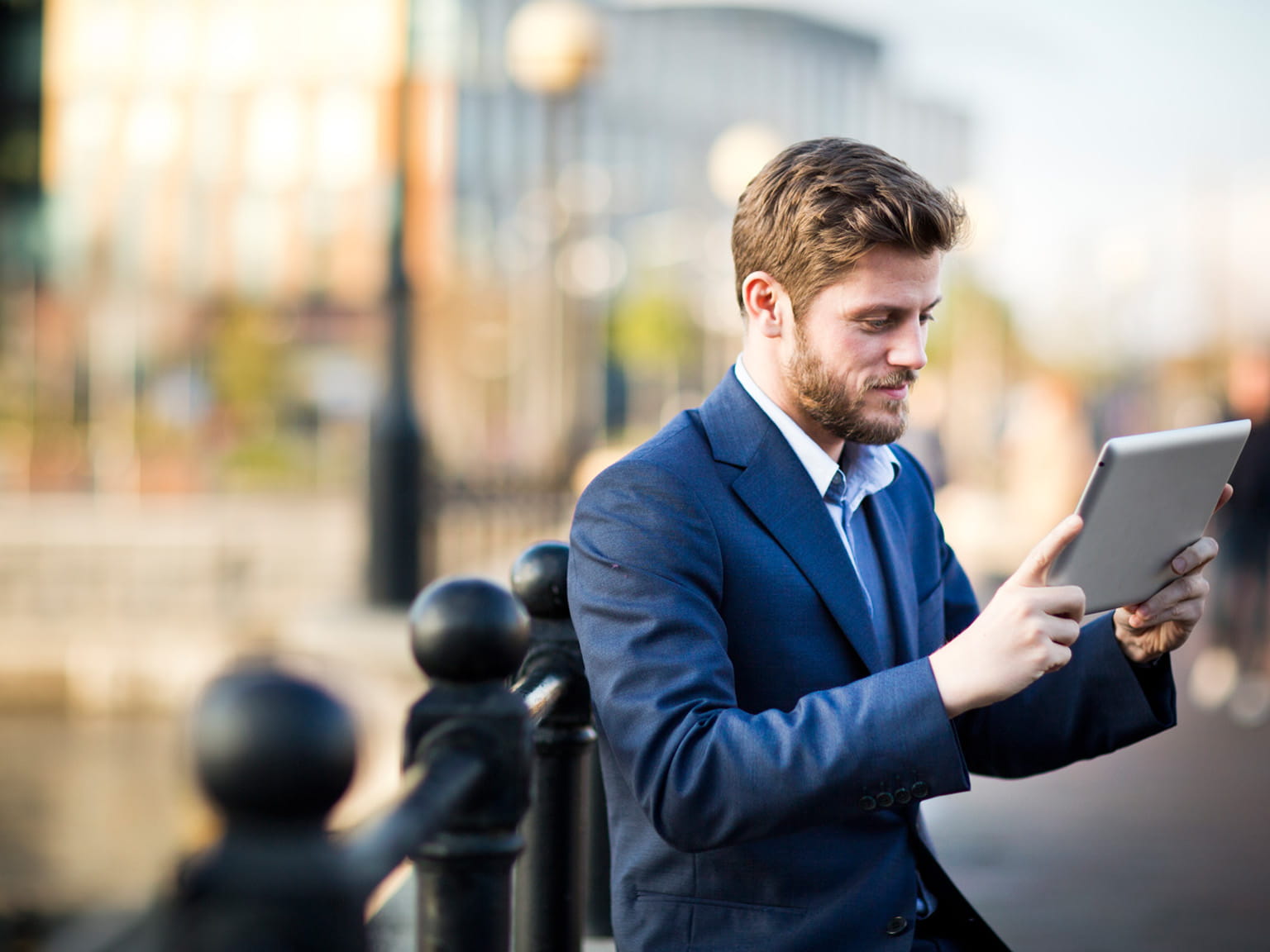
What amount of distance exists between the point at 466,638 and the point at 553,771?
88 cm

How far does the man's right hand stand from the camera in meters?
1.57

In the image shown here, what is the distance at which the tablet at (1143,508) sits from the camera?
1.72 metres

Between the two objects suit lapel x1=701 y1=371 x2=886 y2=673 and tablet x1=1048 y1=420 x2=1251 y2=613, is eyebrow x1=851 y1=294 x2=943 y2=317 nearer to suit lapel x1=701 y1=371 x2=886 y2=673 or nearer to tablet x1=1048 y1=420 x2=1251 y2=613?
suit lapel x1=701 y1=371 x2=886 y2=673

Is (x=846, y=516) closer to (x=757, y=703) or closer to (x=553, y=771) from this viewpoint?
(x=757, y=703)

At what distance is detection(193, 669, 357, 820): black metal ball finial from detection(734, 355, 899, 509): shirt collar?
120cm

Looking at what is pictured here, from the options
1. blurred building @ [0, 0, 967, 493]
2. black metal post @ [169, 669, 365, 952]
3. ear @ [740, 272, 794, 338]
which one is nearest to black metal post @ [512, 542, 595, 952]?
ear @ [740, 272, 794, 338]

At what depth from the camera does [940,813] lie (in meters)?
5.52

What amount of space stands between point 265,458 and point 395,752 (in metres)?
26.2

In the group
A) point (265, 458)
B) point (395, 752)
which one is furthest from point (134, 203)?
point (395, 752)

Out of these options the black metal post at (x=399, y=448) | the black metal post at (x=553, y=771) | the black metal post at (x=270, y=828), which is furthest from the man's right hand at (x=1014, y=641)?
the black metal post at (x=399, y=448)

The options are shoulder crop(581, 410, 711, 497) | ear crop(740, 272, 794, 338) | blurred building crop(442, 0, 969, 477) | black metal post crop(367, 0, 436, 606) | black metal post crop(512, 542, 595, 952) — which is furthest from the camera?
blurred building crop(442, 0, 969, 477)

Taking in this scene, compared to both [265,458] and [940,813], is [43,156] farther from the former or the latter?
[940,813]

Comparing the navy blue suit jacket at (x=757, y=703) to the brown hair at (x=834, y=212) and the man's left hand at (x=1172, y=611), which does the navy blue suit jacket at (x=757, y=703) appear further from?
the brown hair at (x=834, y=212)

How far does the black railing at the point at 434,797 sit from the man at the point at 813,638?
182 millimetres
